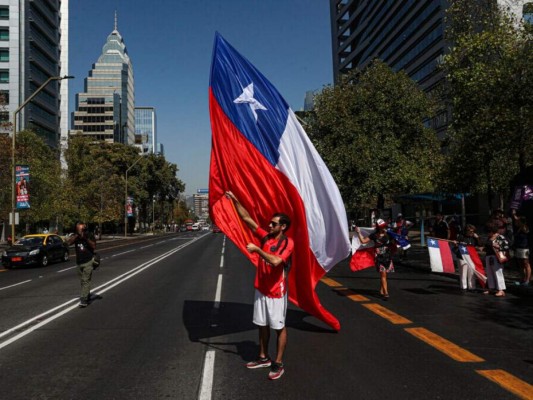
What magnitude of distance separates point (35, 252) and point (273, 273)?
1825 cm

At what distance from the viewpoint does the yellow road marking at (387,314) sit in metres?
7.63

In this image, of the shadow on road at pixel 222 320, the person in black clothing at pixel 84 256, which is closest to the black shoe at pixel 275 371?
the shadow on road at pixel 222 320

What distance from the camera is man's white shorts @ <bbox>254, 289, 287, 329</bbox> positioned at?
507 centimetres

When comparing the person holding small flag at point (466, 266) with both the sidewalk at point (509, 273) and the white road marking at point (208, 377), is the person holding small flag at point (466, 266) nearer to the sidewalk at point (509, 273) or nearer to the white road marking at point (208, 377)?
the sidewalk at point (509, 273)

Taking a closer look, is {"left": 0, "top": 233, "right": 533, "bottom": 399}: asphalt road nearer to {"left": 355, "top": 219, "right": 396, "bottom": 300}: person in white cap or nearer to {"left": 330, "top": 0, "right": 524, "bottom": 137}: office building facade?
{"left": 355, "top": 219, "right": 396, "bottom": 300}: person in white cap

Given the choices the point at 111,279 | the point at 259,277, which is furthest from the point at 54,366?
the point at 111,279

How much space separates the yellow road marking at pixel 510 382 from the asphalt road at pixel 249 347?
0.03ft

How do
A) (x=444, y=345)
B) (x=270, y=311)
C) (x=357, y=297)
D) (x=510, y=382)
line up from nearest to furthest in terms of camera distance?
(x=510, y=382), (x=270, y=311), (x=444, y=345), (x=357, y=297)

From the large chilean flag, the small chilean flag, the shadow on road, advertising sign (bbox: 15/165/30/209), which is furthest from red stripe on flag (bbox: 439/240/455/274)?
advertising sign (bbox: 15/165/30/209)

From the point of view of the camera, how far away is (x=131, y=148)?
73938mm

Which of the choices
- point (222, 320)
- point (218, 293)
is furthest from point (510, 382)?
point (218, 293)

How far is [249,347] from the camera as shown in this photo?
6.20 meters

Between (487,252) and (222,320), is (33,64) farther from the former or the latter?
(487,252)

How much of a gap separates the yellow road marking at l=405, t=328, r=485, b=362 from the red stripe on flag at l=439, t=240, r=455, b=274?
5564mm
